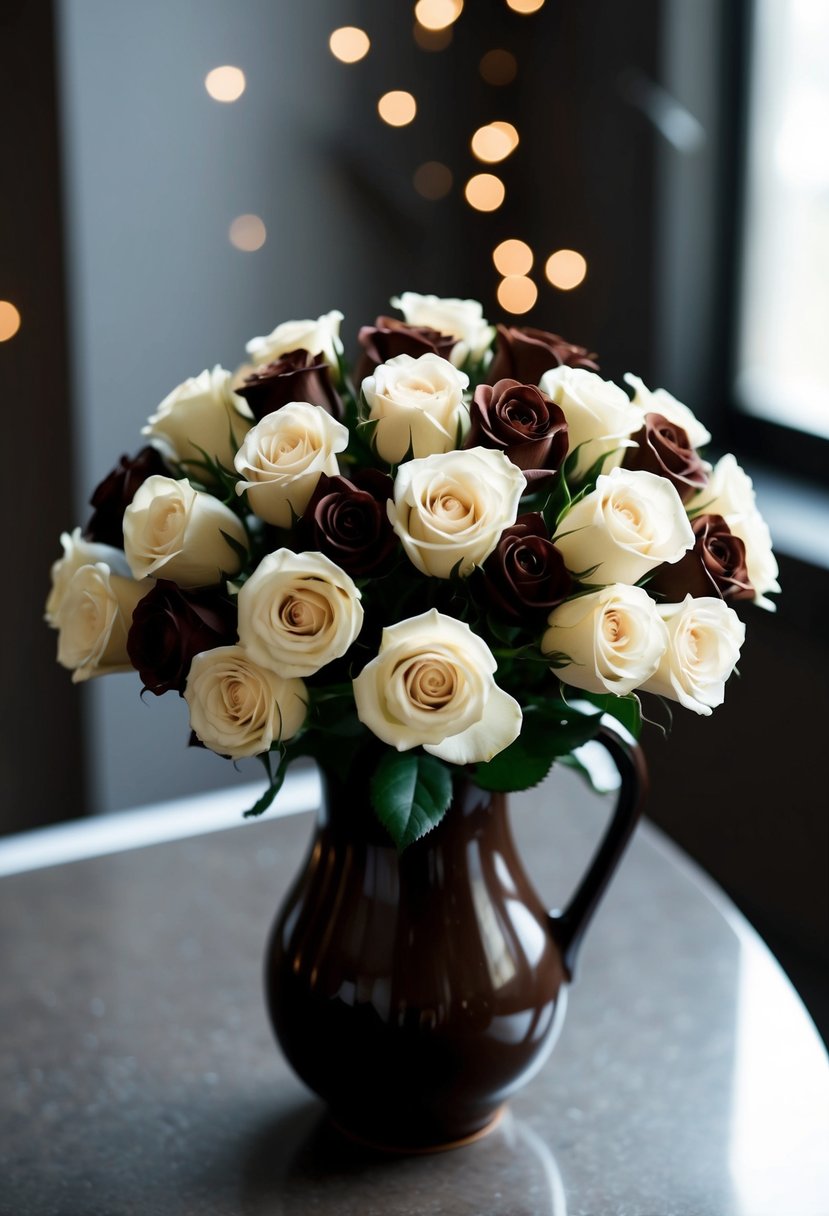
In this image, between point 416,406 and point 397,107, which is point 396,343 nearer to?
point 416,406

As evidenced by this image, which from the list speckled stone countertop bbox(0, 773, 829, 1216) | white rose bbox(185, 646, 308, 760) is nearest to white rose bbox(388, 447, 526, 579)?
white rose bbox(185, 646, 308, 760)

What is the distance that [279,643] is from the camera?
680 mm

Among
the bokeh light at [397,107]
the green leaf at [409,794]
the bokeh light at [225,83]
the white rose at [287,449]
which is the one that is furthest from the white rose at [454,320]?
the bokeh light at [397,107]

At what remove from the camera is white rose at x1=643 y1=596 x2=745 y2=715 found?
2.38ft

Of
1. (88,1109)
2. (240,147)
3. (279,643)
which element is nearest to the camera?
(279,643)

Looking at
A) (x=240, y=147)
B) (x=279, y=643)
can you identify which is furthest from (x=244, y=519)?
(x=240, y=147)

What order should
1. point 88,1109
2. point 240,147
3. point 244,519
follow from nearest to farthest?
1. point 244,519
2. point 88,1109
3. point 240,147

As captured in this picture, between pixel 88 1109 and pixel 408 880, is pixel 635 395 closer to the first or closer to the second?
pixel 408 880

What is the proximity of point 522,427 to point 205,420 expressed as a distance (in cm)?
21

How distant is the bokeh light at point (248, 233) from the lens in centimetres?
199

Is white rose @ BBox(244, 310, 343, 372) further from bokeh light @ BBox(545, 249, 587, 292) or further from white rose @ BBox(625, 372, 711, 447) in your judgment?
bokeh light @ BBox(545, 249, 587, 292)

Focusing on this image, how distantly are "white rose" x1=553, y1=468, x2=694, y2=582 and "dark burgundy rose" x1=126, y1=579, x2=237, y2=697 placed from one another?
20cm

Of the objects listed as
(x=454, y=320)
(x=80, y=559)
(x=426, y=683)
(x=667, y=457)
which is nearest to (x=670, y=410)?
(x=667, y=457)

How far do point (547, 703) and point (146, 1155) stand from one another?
0.40 m
